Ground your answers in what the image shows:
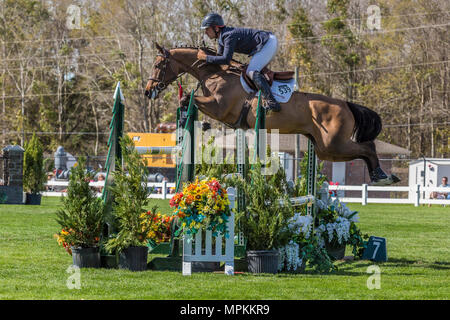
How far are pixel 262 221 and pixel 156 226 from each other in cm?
117

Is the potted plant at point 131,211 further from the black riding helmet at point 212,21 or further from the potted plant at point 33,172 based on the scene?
the potted plant at point 33,172

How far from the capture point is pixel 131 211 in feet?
24.3

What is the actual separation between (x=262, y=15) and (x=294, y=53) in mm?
3396

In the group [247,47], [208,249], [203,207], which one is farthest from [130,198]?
[247,47]

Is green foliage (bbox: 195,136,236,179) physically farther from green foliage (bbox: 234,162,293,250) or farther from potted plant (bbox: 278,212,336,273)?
potted plant (bbox: 278,212,336,273)

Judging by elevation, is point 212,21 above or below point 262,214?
above

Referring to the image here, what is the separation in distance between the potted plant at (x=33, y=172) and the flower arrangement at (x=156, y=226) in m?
13.8

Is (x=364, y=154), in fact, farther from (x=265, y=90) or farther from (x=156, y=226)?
(x=156, y=226)

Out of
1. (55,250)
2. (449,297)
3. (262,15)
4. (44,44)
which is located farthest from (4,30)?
(449,297)

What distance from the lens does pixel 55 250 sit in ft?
31.9

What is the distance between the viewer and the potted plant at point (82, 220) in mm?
7602

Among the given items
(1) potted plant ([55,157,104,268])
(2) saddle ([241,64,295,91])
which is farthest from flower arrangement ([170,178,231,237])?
(2) saddle ([241,64,295,91])

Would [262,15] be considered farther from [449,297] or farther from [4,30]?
[449,297]

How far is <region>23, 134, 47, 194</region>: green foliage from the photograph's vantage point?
2114 centimetres
